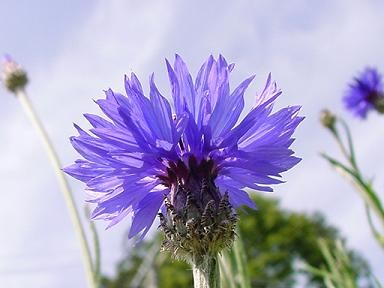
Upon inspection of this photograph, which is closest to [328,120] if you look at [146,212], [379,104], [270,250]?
[379,104]

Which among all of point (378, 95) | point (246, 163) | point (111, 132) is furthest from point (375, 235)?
point (378, 95)

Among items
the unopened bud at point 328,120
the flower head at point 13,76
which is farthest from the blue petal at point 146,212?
the unopened bud at point 328,120

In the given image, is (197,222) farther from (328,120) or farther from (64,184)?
(328,120)

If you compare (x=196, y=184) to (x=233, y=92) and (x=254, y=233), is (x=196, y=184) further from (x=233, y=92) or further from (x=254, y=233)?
(x=254, y=233)

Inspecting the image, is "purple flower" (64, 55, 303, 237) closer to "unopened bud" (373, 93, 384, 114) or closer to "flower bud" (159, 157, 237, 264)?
"flower bud" (159, 157, 237, 264)

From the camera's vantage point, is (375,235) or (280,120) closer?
(280,120)

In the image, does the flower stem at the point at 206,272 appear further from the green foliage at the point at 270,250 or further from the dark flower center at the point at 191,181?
the green foliage at the point at 270,250
